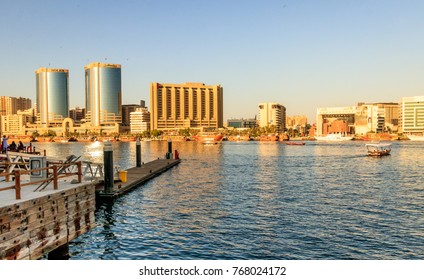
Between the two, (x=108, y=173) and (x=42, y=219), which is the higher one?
(x=42, y=219)

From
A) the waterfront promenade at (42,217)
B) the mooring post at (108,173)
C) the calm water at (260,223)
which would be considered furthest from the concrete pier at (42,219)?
the mooring post at (108,173)

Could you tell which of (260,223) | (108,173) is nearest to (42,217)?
(260,223)

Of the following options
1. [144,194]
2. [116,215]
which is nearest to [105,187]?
[144,194]

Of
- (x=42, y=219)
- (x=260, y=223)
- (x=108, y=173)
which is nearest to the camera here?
(x=42, y=219)

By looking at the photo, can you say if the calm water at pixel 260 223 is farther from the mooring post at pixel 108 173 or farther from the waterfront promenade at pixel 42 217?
the waterfront promenade at pixel 42 217

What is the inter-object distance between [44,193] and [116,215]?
52.3 feet

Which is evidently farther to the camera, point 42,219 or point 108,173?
point 108,173

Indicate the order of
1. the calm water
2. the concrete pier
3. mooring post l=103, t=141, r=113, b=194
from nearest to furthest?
the concrete pier → the calm water → mooring post l=103, t=141, r=113, b=194

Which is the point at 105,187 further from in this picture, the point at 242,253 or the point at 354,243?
the point at 354,243

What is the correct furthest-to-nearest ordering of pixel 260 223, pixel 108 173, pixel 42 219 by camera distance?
pixel 108 173
pixel 260 223
pixel 42 219

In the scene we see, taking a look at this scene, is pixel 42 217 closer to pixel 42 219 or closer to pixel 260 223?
pixel 42 219

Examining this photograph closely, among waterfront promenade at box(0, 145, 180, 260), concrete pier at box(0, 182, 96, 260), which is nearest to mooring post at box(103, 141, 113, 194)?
waterfront promenade at box(0, 145, 180, 260)

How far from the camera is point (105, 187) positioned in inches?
1657

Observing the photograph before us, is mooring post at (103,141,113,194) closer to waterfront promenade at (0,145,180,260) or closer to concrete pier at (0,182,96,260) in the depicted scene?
waterfront promenade at (0,145,180,260)
